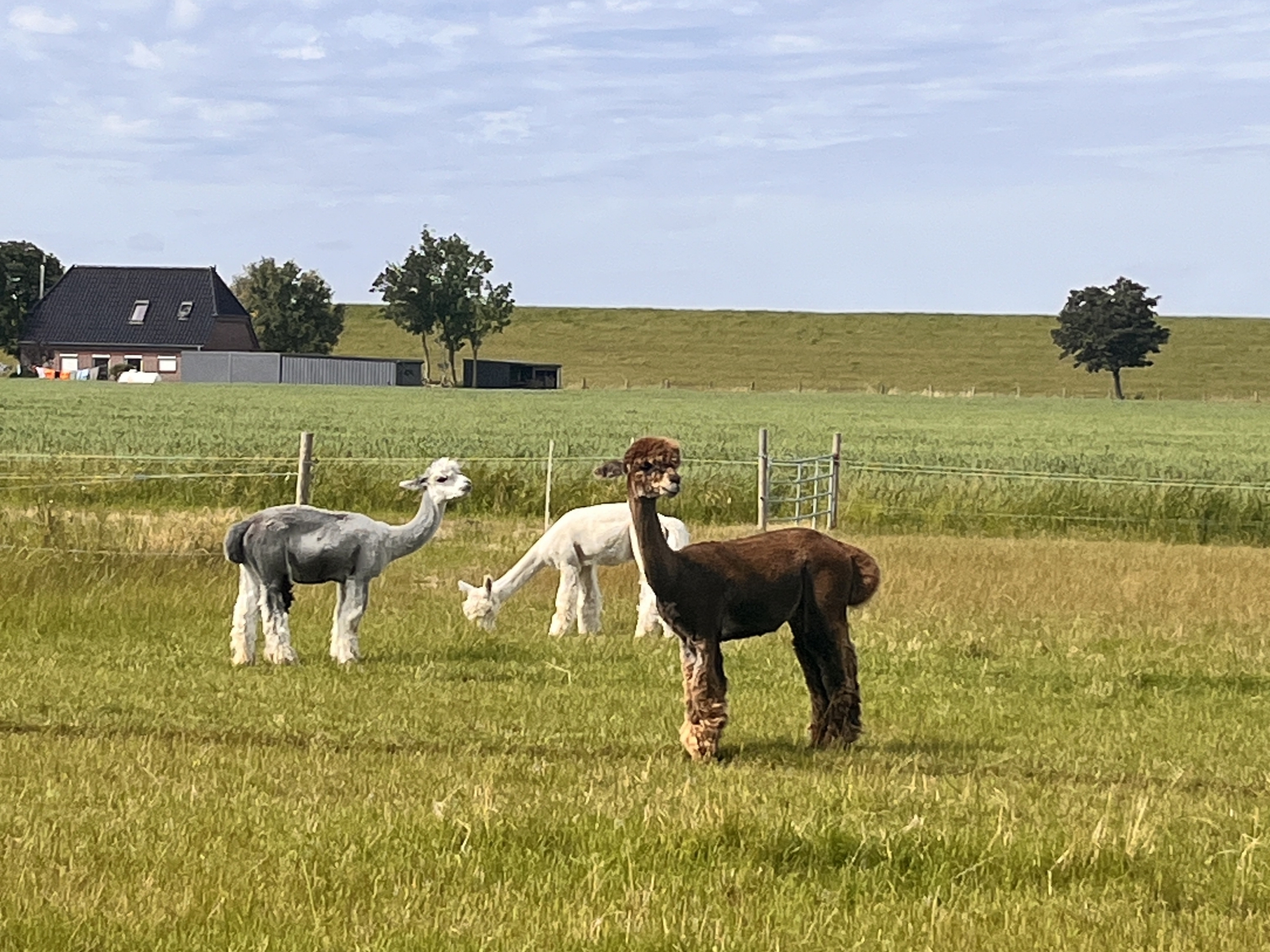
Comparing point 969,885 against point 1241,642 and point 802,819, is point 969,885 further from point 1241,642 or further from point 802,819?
point 1241,642

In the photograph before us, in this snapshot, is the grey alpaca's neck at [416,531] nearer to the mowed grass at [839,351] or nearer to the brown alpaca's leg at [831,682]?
the brown alpaca's leg at [831,682]

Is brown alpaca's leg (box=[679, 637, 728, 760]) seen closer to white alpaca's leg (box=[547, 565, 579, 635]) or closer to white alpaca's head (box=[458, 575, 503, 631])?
white alpaca's head (box=[458, 575, 503, 631])

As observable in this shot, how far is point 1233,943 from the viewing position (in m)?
6.15

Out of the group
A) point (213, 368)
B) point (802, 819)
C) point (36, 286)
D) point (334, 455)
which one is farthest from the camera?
point (36, 286)

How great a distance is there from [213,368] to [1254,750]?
99449mm

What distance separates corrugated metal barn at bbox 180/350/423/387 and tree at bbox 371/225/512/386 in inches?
354

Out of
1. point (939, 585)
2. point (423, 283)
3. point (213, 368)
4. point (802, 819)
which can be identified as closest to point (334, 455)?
point (939, 585)

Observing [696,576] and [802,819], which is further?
[696,576]

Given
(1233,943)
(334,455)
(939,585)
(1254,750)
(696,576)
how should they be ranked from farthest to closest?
(334,455) → (939,585) → (1254,750) → (696,576) → (1233,943)

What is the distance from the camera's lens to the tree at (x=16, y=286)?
11612 cm

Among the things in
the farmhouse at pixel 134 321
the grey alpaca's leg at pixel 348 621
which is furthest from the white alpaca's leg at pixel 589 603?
the farmhouse at pixel 134 321

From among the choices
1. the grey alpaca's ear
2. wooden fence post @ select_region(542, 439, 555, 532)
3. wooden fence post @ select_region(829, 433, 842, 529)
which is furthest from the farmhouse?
the grey alpaca's ear

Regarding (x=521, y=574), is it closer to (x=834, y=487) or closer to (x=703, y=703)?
(x=703, y=703)

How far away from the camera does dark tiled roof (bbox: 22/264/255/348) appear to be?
11031 centimetres
